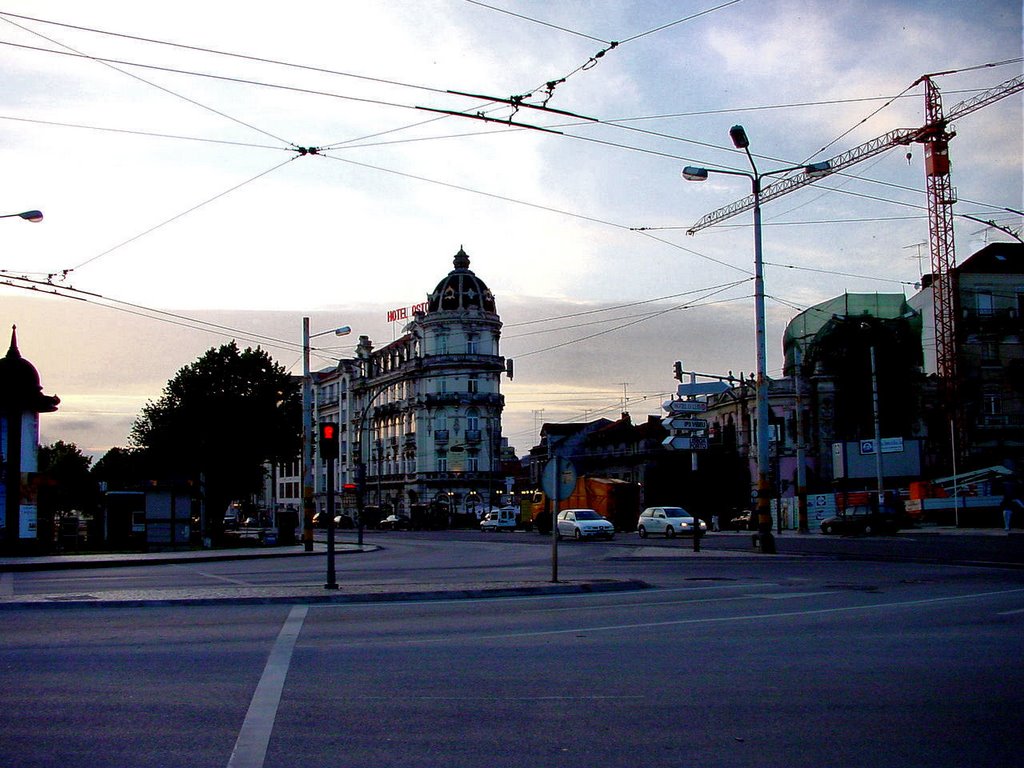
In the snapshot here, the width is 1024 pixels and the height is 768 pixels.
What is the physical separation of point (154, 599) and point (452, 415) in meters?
82.9

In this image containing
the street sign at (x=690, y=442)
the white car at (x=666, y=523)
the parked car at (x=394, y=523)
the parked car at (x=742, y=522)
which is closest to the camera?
the street sign at (x=690, y=442)

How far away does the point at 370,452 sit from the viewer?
372 feet

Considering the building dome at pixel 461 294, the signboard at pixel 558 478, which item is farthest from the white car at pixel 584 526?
the building dome at pixel 461 294

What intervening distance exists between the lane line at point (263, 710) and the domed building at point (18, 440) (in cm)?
2592

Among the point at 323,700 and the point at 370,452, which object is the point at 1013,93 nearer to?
the point at 323,700

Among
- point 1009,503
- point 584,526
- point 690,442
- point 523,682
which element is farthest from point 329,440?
point 1009,503

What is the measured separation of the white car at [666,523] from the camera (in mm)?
49844

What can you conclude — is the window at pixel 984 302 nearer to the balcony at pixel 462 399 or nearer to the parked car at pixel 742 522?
the parked car at pixel 742 522

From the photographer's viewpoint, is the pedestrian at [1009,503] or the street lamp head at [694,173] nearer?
the street lamp head at [694,173]

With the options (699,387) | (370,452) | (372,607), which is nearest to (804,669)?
(372,607)

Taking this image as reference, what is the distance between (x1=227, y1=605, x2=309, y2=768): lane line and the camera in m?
6.28

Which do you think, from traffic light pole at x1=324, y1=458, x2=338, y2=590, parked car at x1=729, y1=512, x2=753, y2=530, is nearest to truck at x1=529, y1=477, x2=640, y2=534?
parked car at x1=729, y1=512, x2=753, y2=530

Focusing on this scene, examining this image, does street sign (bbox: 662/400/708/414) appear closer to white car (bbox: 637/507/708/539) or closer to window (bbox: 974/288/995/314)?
white car (bbox: 637/507/708/539)

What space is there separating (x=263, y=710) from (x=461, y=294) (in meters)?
90.1
